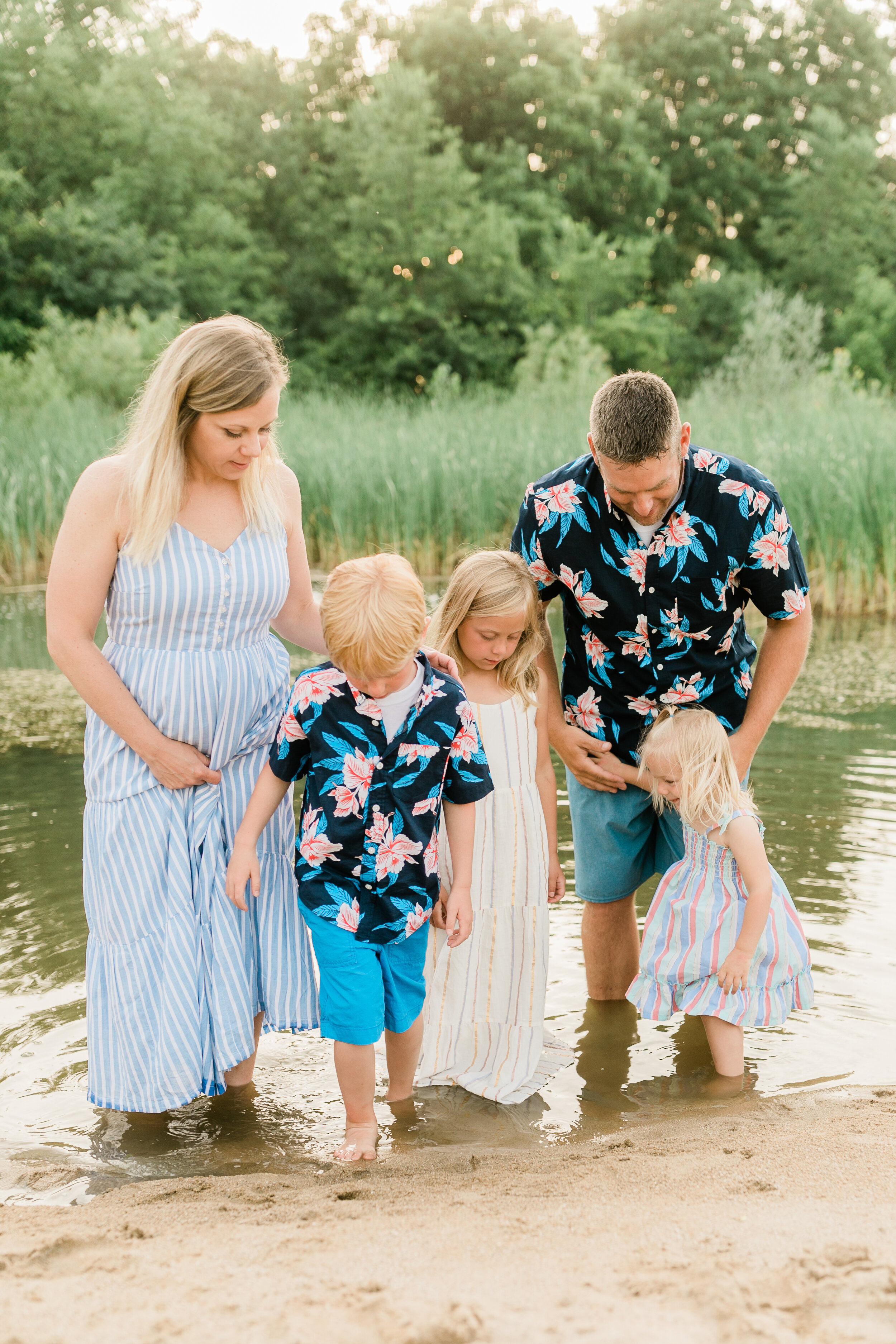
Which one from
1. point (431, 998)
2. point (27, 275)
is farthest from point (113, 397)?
point (431, 998)

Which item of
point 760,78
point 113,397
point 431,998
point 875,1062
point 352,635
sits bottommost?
point 875,1062

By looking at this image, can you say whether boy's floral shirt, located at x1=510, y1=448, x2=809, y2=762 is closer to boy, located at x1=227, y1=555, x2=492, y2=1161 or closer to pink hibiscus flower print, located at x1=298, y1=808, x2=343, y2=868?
boy, located at x1=227, y1=555, x2=492, y2=1161

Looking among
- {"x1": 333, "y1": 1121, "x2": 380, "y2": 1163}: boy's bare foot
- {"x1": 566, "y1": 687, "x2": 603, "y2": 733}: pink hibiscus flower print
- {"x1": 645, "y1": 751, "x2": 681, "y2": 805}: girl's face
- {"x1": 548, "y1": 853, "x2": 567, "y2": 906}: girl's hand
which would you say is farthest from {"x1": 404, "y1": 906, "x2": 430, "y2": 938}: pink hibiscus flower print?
{"x1": 566, "y1": 687, "x2": 603, "y2": 733}: pink hibiscus flower print

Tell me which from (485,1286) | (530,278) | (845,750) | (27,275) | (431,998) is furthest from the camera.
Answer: (530,278)

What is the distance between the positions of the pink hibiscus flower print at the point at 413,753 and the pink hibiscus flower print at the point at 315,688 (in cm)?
18

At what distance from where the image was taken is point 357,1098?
2645mm

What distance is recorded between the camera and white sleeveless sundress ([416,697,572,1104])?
2.96m

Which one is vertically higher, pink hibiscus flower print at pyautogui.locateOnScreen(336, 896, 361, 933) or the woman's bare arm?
the woman's bare arm

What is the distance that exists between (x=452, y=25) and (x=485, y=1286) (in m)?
36.1

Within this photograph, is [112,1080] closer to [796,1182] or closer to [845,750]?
[796,1182]

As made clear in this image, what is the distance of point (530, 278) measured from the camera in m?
29.0

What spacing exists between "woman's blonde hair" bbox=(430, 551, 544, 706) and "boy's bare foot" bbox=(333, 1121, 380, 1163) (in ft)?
3.43

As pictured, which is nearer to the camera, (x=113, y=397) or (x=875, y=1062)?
(x=875, y=1062)

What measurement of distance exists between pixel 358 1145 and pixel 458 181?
29.4m
